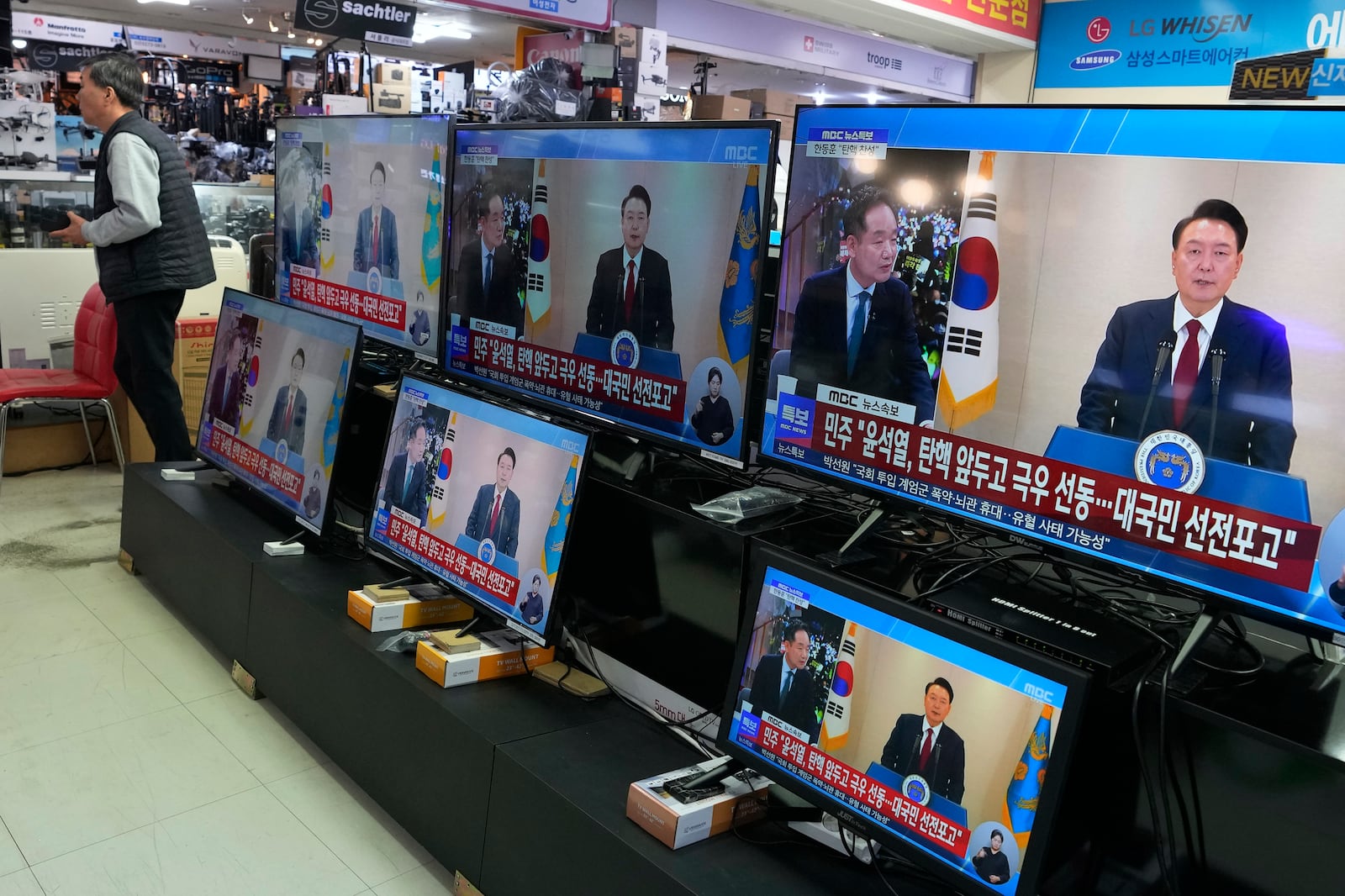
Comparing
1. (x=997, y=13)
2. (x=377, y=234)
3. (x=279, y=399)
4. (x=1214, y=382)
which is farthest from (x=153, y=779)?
(x=997, y=13)

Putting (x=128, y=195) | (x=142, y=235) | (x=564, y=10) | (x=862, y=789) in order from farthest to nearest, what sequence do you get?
(x=564, y=10)
(x=142, y=235)
(x=128, y=195)
(x=862, y=789)

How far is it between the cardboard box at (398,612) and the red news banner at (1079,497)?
1.10 m

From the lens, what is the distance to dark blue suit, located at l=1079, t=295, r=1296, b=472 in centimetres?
141

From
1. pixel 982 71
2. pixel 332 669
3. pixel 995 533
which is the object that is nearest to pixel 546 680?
pixel 332 669

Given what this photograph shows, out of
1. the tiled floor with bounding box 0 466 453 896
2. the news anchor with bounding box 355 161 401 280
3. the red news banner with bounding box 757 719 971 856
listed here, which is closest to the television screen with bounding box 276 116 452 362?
the news anchor with bounding box 355 161 401 280

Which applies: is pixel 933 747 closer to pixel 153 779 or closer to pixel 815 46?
pixel 153 779

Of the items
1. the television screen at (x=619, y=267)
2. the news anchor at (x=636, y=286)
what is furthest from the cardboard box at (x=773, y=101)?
the news anchor at (x=636, y=286)

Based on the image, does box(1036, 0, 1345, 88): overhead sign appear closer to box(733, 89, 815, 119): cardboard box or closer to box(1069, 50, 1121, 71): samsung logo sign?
box(1069, 50, 1121, 71): samsung logo sign

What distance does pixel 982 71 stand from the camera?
782 centimetres

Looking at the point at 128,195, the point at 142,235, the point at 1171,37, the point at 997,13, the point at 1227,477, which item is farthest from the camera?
the point at 997,13

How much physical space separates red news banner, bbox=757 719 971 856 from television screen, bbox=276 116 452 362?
6.09 ft

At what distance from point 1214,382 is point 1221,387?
1 cm

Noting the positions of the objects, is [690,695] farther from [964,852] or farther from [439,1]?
[439,1]

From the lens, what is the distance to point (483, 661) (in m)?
2.29
